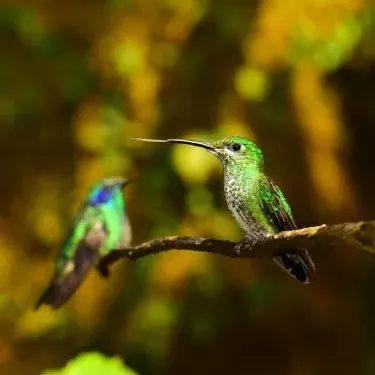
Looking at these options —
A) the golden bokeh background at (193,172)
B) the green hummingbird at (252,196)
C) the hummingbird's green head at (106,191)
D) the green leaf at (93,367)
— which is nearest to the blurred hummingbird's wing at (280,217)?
the green hummingbird at (252,196)

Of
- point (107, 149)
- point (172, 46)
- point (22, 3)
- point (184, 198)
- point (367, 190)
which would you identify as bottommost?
point (367, 190)

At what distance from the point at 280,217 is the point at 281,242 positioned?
73 mm

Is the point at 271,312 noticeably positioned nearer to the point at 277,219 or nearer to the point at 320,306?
the point at 320,306

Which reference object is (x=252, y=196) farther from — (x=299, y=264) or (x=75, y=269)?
(x=75, y=269)

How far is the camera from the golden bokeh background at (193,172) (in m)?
1.86

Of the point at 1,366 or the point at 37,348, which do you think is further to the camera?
the point at 37,348

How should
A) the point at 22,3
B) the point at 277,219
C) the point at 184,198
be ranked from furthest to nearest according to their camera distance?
the point at 22,3, the point at 184,198, the point at 277,219

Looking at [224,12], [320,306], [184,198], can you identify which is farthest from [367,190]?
[224,12]

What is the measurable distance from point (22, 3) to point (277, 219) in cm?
190

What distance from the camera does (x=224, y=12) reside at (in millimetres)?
1949

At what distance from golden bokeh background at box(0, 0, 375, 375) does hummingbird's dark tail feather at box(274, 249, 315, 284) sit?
134 cm

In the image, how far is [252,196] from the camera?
463 millimetres

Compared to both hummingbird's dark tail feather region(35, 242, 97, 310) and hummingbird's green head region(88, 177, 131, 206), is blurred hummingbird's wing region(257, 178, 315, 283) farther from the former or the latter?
hummingbird's green head region(88, 177, 131, 206)

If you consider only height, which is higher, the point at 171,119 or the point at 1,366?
the point at 171,119
